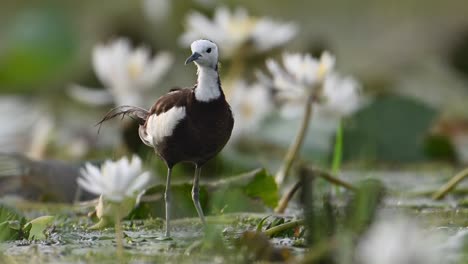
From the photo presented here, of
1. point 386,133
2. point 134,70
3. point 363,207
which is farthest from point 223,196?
point 386,133

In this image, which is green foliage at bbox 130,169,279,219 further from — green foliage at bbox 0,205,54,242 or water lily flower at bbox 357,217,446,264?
water lily flower at bbox 357,217,446,264

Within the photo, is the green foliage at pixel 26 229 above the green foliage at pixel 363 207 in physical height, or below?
above

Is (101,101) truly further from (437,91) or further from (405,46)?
(405,46)

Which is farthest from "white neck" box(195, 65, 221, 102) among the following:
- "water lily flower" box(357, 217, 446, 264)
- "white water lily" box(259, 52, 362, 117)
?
"white water lily" box(259, 52, 362, 117)

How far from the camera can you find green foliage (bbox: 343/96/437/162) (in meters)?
4.29

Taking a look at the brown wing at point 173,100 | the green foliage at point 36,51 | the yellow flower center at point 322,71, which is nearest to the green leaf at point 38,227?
the brown wing at point 173,100

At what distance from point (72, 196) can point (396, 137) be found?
4.87 feet

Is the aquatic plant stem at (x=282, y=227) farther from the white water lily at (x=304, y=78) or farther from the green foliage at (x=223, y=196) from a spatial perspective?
the white water lily at (x=304, y=78)

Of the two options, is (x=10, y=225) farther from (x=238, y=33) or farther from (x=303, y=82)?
(x=238, y=33)

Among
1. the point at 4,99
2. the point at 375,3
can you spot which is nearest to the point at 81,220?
the point at 4,99

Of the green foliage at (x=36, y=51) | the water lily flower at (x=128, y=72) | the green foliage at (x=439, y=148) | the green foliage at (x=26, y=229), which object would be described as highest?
the green foliage at (x=36, y=51)

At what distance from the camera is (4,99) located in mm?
6527

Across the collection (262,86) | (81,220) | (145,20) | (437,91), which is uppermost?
(145,20)

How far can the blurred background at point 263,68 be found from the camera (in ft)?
14.2
